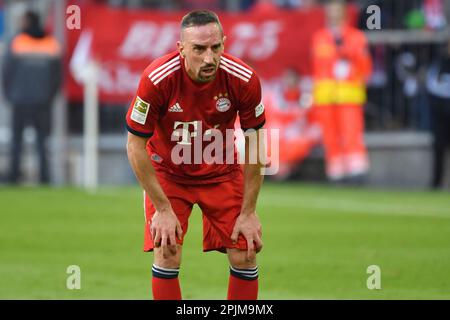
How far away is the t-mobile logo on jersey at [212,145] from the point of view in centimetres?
835

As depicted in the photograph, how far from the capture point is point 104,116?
22422 millimetres

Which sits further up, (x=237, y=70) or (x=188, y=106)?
(x=237, y=70)

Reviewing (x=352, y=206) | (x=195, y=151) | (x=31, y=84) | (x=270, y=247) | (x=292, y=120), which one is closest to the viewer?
(x=195, y=151)

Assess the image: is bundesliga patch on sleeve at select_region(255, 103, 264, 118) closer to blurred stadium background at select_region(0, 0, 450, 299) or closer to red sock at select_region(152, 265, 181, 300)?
red sock at select_region(152, 265, 181, 300)

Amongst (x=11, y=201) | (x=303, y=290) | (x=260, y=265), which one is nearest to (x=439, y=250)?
(x=260, y=265)

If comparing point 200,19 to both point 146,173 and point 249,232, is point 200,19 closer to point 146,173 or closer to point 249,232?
point 146,173

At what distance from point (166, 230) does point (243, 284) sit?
720mm

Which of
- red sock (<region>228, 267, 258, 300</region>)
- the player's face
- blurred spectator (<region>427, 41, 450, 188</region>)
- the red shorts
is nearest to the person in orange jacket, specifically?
blurred spectator (<region>427, 41, 450, 188</region>)

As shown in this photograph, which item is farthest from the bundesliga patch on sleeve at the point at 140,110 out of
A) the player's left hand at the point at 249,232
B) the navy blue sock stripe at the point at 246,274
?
the navy blue sock stripe at the point at 246,274

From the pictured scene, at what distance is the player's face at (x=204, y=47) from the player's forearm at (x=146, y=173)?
621 mm

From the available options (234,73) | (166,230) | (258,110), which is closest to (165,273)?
(166,230)

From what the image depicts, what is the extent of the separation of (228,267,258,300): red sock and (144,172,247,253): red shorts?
0.20 meters

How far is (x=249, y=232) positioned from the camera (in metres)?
8.37
